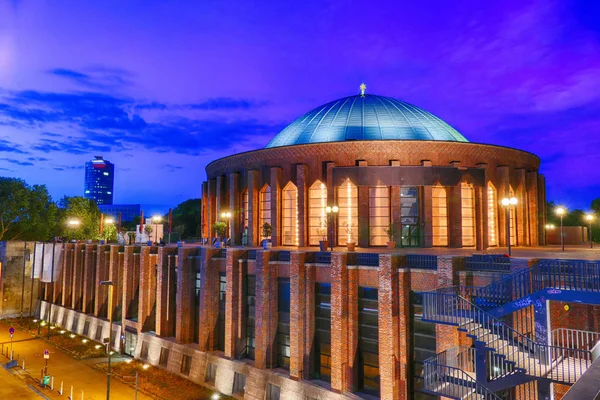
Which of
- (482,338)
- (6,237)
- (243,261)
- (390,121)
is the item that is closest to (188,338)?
(243,261)

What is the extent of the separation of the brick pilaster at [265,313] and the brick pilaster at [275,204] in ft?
50.7

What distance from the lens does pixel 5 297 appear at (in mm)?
57500

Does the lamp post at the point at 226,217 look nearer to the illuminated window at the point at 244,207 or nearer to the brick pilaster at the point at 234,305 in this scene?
the illuminated window at the point at 244,207

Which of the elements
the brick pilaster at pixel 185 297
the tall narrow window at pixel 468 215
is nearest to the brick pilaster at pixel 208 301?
the brick pilaster at pixel 185 297

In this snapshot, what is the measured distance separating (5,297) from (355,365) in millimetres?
55244

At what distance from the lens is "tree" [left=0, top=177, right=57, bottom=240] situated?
240 ft

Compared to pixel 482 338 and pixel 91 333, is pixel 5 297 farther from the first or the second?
pixel 482 338

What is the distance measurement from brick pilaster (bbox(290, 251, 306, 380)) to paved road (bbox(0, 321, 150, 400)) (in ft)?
36.8

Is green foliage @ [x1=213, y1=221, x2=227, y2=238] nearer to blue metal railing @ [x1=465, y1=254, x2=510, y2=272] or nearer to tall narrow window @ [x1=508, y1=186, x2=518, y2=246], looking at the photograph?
tall narrow window @ [x1=508, y1=186, x2=518, y2=246]

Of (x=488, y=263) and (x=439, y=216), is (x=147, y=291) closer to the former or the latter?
(x=439, y=216)

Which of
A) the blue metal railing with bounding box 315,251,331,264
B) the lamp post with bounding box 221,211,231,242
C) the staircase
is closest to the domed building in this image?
A: the lamp post with bounding box 221,211,231,242

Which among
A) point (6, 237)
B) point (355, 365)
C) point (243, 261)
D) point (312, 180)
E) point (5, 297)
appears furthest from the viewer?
point (6, 237)

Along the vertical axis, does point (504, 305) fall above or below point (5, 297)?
above

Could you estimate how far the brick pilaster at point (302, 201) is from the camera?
4150 cm
